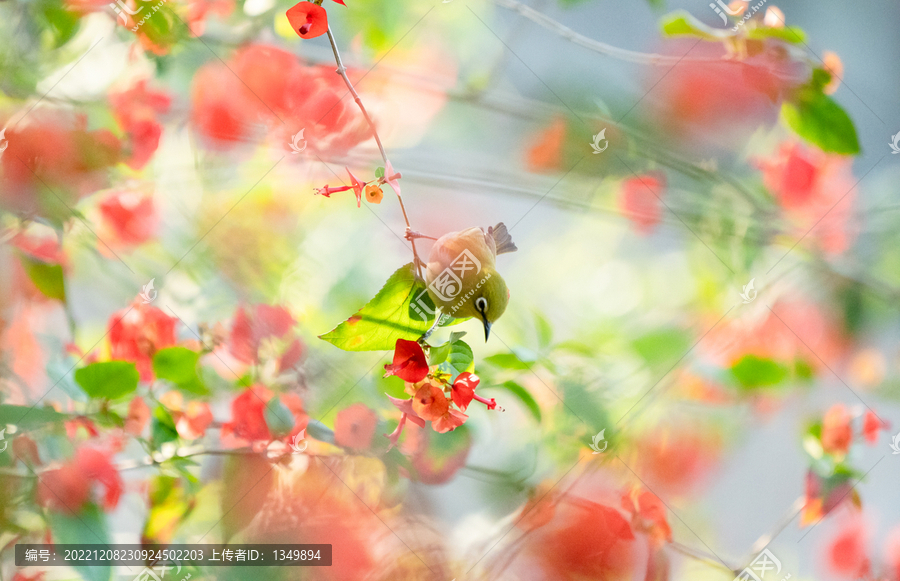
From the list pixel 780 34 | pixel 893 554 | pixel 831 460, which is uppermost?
pixel 780 34

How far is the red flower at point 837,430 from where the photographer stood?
0.67 m

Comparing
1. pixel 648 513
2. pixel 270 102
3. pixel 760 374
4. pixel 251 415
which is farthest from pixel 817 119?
pixel 251 415

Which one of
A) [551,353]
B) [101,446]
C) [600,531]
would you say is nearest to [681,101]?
[551,353]

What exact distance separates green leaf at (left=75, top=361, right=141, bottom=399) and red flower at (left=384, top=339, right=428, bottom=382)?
13.4 inches

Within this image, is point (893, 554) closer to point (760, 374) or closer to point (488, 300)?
point (760, 374)

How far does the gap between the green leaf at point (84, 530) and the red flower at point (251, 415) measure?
19 cm

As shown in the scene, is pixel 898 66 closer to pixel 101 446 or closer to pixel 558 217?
pixel 558 217

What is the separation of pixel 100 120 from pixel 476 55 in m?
0.48

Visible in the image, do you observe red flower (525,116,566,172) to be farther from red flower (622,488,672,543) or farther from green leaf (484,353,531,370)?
red flower (622,488,672,543)

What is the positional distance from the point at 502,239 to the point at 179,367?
0.42 metres

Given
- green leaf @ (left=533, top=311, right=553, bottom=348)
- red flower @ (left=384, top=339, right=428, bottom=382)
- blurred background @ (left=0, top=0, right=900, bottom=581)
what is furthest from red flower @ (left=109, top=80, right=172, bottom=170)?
green leaf @ (left=533, top=311, right=553, bottom=348)

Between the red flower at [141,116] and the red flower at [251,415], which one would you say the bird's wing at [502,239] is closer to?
the red flower at [251,415]

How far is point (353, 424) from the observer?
0.64 m

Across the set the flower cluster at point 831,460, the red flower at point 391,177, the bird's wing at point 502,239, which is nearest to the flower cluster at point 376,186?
the red flower at point 391,177
